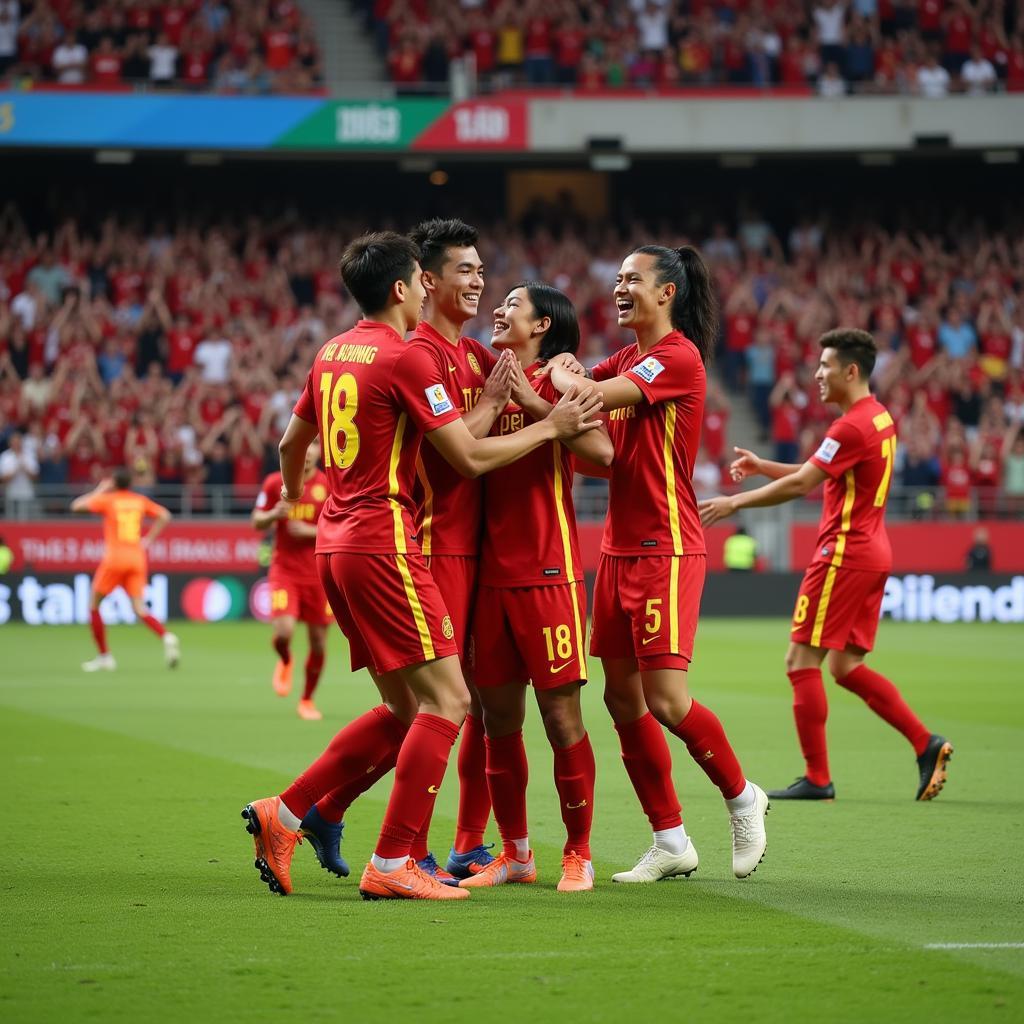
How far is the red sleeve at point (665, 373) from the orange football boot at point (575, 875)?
6.07ft

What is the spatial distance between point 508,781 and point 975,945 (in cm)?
200

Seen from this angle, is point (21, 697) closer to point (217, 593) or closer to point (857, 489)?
point (857, 489)

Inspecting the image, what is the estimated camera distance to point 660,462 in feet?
23.0

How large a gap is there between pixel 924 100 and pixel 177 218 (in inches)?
582

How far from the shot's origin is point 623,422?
7.08 m

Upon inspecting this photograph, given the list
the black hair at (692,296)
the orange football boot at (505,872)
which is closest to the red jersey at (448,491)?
the black hair at (692,296)

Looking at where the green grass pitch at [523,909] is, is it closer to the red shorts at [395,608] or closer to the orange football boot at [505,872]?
the orange football boot at [505,872]

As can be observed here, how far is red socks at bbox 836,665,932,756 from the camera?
938 centimetres

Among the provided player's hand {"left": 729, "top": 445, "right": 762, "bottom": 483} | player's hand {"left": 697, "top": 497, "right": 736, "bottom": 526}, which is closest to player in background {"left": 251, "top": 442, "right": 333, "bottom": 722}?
player's hand {"left": 729, "top": 445, "right": 762, "bottom": 483}

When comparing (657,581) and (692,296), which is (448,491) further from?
(692,296)

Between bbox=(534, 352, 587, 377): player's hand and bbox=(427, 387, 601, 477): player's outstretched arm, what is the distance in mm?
220

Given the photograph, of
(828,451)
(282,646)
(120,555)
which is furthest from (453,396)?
(120,555)

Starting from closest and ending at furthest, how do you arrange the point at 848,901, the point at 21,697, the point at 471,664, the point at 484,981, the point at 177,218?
the point at 484,981 < the point at 848,901 < the point at 471,664 < the point at 21,697 < the point at 177,218

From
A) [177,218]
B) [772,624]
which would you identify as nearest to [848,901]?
[772,624]
